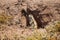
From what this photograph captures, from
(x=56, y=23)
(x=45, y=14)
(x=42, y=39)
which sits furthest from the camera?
(x=45, y=14)

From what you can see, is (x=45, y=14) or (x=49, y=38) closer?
(x=49, y=38)

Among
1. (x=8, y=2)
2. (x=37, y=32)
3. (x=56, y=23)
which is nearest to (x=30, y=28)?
(x=37, y=32)

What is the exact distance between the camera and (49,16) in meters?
5.25

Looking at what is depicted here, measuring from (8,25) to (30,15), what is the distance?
605 millimetres

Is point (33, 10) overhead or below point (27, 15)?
overhead

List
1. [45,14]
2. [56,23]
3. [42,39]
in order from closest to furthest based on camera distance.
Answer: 1. [42,39]
2. [56,23]
3. [45,14]

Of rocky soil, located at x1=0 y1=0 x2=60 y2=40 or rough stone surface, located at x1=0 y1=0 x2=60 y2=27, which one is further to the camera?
rough stone surface, located at x1=0 y1=0 x2=60 y2=27

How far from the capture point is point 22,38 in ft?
15.1

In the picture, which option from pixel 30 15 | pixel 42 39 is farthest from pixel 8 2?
pixel 42 39

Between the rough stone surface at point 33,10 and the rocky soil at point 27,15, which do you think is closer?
the rocky soil at point 27,15

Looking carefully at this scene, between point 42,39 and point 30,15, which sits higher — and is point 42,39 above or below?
below

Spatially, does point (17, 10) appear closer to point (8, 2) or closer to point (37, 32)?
point (8, 2)

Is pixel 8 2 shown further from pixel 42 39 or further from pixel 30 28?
pixel 42 39

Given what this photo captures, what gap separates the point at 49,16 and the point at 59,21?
35 cm
